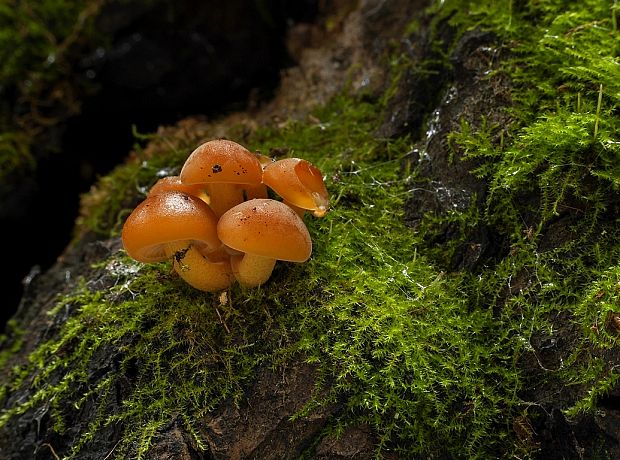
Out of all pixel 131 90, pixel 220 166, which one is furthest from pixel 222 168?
pixel 131 90

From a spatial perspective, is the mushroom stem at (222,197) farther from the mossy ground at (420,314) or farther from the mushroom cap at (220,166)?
the mossy ground at (420,314)

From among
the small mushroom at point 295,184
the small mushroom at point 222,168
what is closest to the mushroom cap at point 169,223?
the small mushroom at point 222,168

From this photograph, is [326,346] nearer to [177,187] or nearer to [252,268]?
[252,268]

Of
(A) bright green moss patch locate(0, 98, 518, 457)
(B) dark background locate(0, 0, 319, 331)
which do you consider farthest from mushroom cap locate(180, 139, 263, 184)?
(B) dark background locate(0, 0, 319, 331)

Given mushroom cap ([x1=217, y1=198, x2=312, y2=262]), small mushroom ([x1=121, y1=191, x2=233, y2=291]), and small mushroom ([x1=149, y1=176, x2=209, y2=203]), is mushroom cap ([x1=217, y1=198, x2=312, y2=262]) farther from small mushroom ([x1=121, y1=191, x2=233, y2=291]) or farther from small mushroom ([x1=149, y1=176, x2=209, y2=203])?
small mushroom ([x1=149, y1=176, x2=209, y2=203])

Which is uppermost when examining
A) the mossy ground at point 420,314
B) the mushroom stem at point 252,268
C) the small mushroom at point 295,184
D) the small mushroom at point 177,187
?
the small mushroom at point 177,187

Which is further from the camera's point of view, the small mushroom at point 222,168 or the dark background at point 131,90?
the dark background at point 131,90

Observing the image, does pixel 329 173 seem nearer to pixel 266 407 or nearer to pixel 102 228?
pixel 266 407
